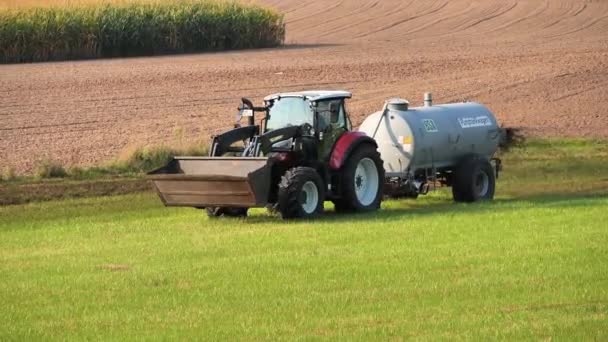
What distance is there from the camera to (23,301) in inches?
468

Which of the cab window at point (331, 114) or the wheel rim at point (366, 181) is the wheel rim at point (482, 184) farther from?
the cab window at point (331, 114)

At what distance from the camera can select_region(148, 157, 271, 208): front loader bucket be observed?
1689cm

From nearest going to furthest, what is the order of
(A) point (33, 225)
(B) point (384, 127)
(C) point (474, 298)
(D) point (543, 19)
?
(C) point (474, 298) → (A) point (33, 225) → (B) point (384, 127) → (D) point (543, 19)

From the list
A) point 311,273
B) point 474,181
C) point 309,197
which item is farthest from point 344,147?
point 311,273

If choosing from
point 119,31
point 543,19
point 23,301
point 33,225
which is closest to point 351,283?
point 23,301

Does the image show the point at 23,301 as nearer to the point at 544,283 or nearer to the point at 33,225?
the point at 544,283

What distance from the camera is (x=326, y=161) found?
1802cm

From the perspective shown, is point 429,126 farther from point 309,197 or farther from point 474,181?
point 309,197

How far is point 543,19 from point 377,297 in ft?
125

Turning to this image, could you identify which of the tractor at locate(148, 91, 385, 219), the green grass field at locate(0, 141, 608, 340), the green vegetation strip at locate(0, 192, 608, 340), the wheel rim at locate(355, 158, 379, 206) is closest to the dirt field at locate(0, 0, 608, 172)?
the tractor at locate(148, 91, 385, 219)

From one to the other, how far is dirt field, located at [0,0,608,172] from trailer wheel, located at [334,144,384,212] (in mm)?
6903

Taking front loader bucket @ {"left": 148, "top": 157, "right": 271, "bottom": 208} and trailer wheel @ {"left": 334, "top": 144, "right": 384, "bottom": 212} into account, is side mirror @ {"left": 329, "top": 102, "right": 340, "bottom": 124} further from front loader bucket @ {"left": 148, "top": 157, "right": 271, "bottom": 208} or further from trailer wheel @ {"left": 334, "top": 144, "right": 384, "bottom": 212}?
front loader bucket @ {"left": 148, "top": 157, "right": 271, "bottom": 208}

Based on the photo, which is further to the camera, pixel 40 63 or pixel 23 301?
pixel 40 63

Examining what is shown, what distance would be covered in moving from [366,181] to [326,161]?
0.83 metres
